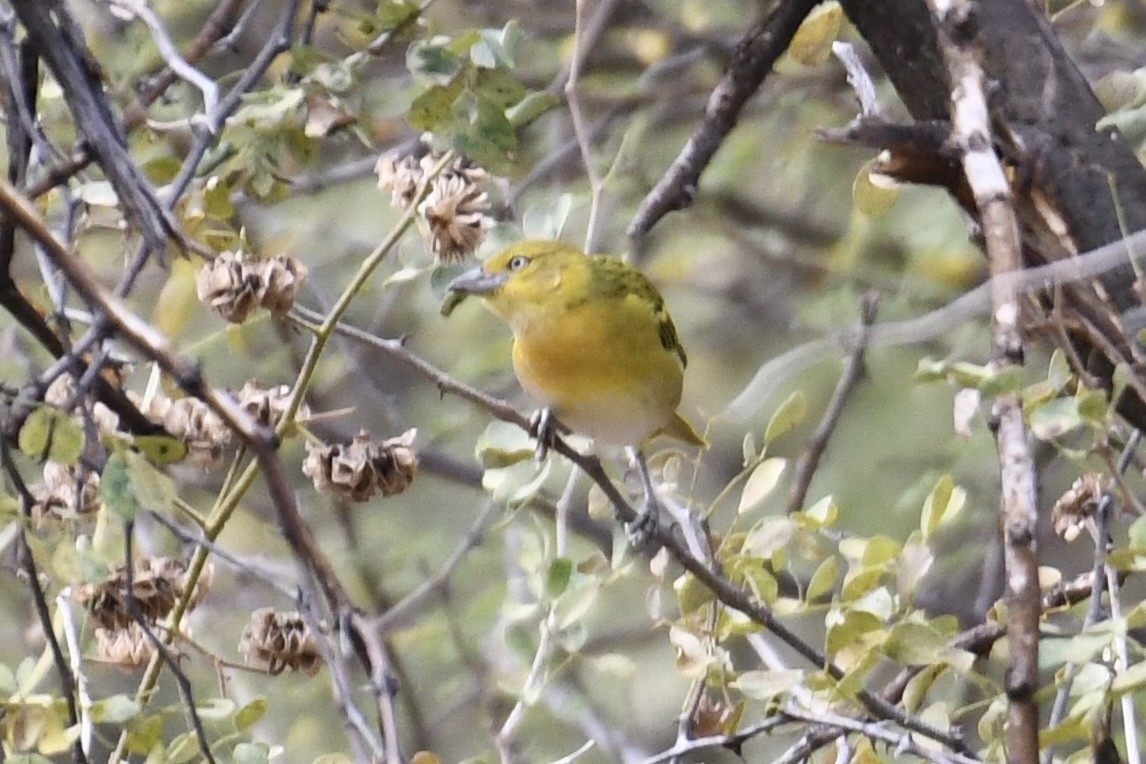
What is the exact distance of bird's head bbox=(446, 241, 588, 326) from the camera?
6.52ft

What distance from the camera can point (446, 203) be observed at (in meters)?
1.30

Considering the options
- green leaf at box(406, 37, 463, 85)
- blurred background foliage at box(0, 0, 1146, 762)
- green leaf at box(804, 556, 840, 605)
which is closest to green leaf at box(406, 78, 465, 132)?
green leaf at box(406, 37, 463, 85)

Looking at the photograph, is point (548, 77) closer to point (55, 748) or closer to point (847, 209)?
point (847, 209)

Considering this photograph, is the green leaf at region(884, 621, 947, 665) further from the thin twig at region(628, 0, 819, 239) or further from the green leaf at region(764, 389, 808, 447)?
the thin twig at region(628, 0, 819, 239)

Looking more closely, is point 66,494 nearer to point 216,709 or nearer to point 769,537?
point 216,709

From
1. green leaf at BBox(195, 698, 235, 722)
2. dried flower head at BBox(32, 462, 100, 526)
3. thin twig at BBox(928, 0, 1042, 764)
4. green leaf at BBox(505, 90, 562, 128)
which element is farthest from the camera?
green leaf at BBox(505, 90, 562, 128)

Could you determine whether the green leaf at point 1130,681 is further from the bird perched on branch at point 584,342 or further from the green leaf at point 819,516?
the bird perched on branch at point 584,342

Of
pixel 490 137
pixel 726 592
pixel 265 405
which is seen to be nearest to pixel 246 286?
pixel 265 405

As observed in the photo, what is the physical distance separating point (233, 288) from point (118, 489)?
1.07ft

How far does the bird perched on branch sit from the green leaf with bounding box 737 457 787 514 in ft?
1.21

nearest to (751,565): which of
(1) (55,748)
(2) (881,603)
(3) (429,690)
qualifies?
(2) (881,603)

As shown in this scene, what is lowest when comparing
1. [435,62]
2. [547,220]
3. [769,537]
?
[769,537]

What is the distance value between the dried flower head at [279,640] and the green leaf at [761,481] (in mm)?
470

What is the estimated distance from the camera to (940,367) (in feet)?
2.91
